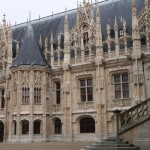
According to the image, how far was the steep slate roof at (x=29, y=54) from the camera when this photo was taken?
1198 inches

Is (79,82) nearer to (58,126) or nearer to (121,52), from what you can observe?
(58,126)

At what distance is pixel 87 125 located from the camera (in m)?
29.0

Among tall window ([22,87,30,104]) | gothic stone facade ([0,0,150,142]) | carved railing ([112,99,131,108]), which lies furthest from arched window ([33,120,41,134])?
carved railing ([112,99,131,108])

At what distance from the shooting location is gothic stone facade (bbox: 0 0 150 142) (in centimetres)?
2720

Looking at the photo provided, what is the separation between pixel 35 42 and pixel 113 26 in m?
9.44

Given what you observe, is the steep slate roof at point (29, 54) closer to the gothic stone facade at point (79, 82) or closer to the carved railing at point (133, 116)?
the gothic stone facade at point (79, 82)

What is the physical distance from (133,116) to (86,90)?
15117mm

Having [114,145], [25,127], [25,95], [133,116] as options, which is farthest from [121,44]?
[114,145]

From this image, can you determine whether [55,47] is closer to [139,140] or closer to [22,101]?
[22,101]

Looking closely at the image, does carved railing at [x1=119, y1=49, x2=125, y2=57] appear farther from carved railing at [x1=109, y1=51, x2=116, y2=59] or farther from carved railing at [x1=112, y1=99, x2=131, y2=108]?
carved railing at [x1=112, y1=99, x2=131, y2=108]

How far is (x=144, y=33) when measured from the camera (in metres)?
27.8

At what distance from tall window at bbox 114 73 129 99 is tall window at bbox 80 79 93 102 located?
9.43 ft

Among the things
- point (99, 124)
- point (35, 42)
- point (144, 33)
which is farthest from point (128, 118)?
point (35, 42)

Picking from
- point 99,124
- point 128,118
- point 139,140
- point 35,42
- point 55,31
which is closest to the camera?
point 139,140
